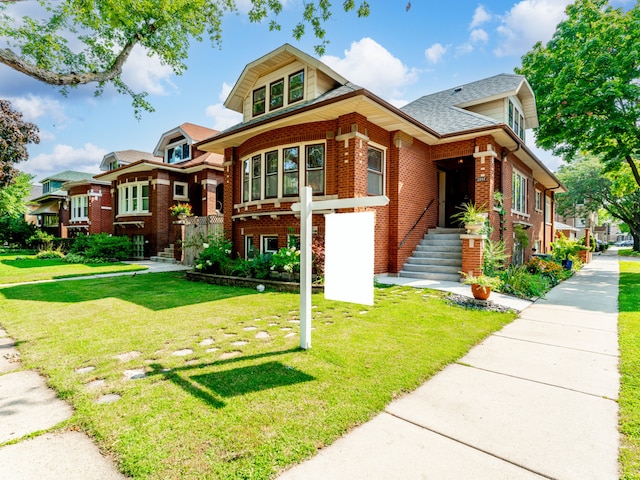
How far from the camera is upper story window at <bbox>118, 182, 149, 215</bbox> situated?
1845 cm

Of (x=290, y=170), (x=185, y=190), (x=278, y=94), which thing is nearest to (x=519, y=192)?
(x=290, y=170)

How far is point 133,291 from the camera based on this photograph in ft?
27.8

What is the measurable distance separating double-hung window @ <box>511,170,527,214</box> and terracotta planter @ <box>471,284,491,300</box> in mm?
7978

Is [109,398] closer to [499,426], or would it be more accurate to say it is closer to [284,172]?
[499,426]

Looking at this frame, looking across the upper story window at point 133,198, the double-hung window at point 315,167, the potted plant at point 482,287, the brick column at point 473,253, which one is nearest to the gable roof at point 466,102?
the brick column at point 473,253

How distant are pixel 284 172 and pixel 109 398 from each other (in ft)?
27.3

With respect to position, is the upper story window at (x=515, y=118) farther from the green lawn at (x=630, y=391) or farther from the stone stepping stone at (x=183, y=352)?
the stone stepping stone at (x=183, y=352)

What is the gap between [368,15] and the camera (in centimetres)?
750

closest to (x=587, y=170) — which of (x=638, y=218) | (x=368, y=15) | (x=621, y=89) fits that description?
(x=638, y=218)

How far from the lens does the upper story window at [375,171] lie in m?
9.75

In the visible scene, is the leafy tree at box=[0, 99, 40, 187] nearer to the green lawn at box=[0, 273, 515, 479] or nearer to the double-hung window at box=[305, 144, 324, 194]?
the green lawn at box=[0, 273, 515, 479]

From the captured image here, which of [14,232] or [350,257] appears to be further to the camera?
[14,232]

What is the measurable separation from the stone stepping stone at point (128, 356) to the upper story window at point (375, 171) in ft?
24.0

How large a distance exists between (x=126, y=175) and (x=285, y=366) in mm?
19824
